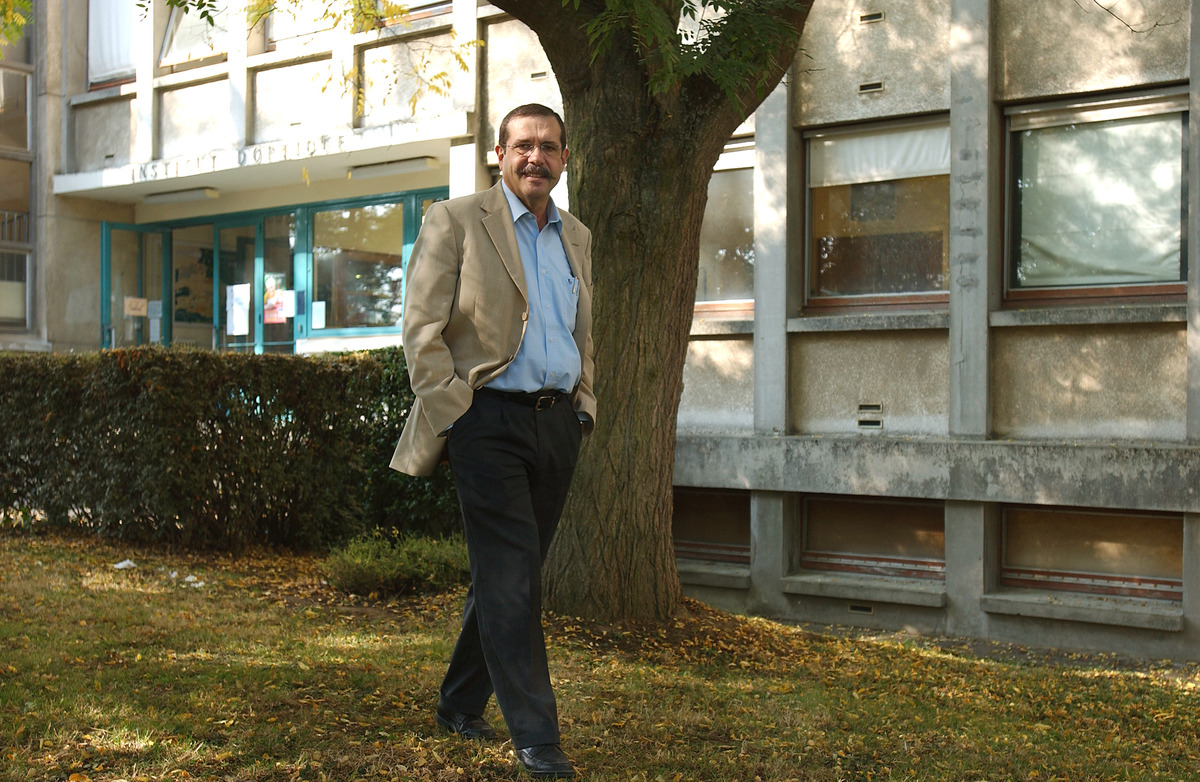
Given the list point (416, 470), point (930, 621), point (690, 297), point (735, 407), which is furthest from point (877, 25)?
point (416, 470)

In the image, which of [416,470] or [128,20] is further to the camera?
[128,20]

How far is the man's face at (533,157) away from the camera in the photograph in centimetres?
423

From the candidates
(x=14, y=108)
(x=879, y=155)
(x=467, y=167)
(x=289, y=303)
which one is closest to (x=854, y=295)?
(x=879, y=155)

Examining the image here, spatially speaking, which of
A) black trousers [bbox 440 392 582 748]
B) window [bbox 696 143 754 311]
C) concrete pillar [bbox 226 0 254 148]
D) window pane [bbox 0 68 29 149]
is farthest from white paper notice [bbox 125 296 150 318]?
black trousers [bbox 440 392 582 748]

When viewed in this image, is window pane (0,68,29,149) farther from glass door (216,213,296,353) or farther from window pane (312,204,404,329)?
window pane (312,204,404,329)

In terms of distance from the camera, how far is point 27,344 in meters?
16.7

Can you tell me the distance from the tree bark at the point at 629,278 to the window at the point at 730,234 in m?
3.70

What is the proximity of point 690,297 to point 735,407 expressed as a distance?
357 centimetres

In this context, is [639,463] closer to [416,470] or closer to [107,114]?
[416,470]

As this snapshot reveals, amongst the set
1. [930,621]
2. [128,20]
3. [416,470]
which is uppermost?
[128,20]

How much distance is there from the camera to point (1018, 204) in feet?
31.4

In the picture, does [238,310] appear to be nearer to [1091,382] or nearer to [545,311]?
[1091,382]

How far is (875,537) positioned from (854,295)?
205 centimetres

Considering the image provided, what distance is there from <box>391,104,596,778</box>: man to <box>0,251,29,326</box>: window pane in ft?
48.3
